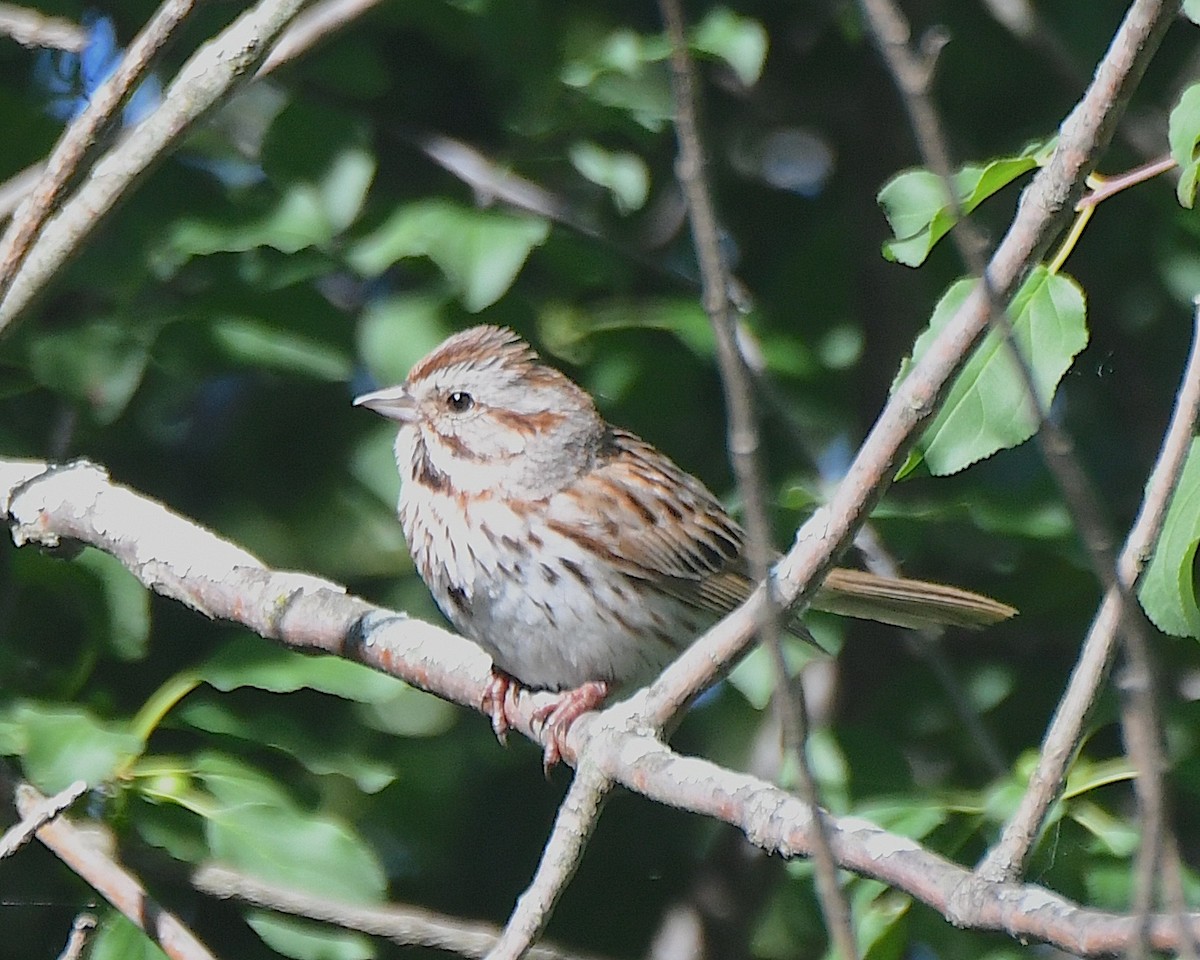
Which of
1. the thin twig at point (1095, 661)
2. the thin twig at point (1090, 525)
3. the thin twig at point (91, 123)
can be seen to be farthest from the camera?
the thin twig at point (91, 123)

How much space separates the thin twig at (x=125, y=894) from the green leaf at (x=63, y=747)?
8 cm

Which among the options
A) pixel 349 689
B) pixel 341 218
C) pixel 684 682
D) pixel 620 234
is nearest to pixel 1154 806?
pixel 684 682

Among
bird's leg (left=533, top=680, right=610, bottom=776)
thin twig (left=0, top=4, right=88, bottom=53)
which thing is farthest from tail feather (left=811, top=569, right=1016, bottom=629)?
thin twig (left=0, top=4, right=88, bottom=53)

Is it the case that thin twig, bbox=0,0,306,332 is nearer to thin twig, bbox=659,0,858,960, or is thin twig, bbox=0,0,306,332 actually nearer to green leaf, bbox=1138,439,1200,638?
thin twig, bbox=659,0,858,960

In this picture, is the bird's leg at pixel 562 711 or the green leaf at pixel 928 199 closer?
the green leaf at pixel 928 199

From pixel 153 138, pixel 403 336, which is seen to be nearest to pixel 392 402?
pixel 403 336

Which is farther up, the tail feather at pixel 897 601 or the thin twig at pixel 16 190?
the thin twig at pixel 16 190

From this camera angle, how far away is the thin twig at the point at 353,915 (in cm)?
286

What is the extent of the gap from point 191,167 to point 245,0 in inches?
14.1

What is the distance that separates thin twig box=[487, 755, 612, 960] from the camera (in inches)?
89.7

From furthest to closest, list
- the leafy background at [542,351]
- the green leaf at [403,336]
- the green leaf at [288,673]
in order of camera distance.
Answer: the green leaf at [403,336] → the leafy background at [542,351] → the green leaf at [288,673]

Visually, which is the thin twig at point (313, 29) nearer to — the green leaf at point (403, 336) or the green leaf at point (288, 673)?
the green leaf at point (403, 336)

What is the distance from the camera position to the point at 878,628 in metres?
4.33

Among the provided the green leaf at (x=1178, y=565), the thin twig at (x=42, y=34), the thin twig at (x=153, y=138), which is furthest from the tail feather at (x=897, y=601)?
the thin twig at (x=42, y=34)
